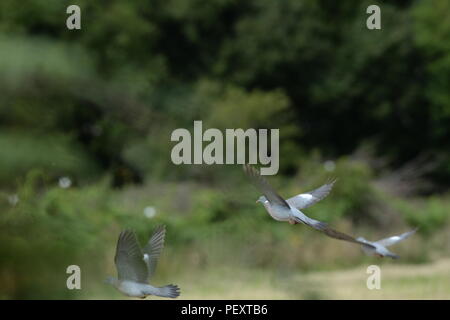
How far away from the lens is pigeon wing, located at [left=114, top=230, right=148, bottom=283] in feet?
15.6

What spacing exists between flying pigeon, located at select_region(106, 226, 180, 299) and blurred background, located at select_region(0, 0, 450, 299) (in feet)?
3.66

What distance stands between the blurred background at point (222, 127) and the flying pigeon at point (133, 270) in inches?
44.0

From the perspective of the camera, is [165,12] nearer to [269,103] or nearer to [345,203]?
[269,103]

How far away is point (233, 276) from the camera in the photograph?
11203 mm

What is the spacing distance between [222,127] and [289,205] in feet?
45.9

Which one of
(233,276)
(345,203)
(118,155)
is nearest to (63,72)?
(233,276)

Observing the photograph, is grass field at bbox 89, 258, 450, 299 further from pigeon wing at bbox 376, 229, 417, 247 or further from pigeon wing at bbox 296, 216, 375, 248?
pigeon wing at bbox 296, 216, 375, 248

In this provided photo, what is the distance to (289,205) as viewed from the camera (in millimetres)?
4352

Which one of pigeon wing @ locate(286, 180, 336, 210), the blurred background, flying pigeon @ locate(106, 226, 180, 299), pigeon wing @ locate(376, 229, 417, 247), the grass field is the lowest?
flying pigeon @ locate(106, 226, 180, 299)

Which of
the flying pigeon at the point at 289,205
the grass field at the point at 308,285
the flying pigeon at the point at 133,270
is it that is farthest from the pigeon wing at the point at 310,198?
the grass field at the point at 308,285

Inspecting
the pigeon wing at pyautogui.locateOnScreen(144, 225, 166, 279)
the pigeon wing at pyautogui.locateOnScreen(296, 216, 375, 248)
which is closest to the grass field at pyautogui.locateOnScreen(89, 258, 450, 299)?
the pigeon wing at pyautogui.locateOnScreen(144, 225, 166, 279)

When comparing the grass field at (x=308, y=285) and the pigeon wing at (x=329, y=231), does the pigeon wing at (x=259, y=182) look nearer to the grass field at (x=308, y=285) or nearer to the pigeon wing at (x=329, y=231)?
the pigeon wing at (x=329, y=231)

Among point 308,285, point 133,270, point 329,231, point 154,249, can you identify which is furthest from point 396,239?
point 308,285

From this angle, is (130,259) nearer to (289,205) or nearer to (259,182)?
(289,205)
